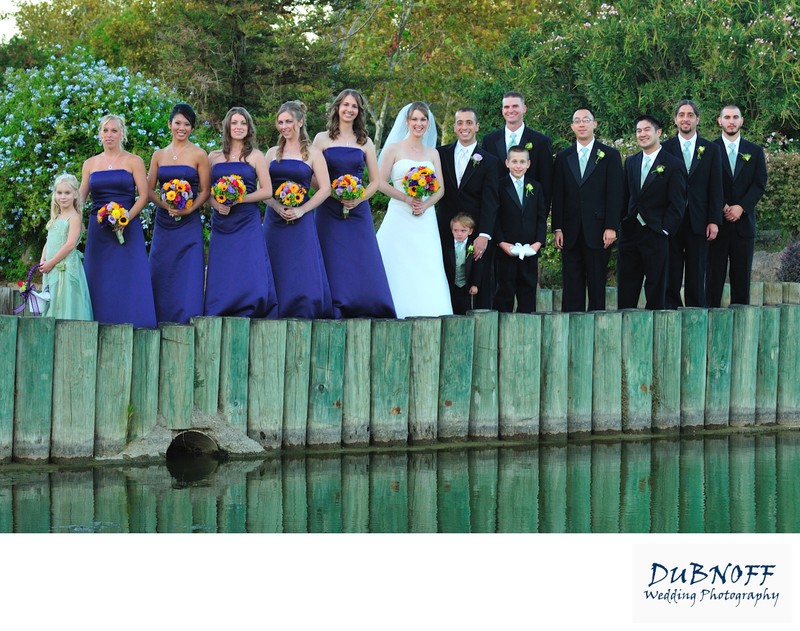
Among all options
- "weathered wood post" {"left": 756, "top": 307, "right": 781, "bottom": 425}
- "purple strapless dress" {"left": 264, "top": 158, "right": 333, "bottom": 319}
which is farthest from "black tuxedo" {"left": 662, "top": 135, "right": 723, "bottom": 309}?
"purple strapless dress" {"left": 264, "top": 158, "right": 333, "bottom": 319}

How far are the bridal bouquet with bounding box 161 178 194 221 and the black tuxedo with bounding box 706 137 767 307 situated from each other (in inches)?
188

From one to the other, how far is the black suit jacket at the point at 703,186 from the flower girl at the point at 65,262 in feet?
16.7

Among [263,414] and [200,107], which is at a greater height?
[200,107]

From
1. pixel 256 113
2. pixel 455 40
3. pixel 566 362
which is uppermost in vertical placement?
pixel 455 40

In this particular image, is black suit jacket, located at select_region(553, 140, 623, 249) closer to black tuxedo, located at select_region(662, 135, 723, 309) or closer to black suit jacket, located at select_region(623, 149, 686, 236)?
black suit jacket, located at select_region(623, 149, 686, 236)

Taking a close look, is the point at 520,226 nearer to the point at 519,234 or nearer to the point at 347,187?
Result: the point at 519,234

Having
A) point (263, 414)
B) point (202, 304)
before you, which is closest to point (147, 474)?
point (263, 414)

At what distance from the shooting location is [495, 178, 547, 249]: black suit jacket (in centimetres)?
1111

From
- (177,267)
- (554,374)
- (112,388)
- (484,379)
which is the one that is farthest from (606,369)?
(112,388)

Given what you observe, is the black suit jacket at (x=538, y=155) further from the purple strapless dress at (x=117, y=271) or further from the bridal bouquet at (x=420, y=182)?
the purple strapless dress at (x=117, y=271)

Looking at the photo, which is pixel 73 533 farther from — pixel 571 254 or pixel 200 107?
pixel 200 107

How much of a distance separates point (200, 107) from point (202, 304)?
47.0ft

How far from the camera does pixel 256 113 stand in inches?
982

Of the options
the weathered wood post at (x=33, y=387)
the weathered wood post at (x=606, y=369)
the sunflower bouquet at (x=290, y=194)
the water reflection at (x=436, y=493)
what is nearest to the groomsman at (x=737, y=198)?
the weathered wood post at (x=606, y=369)
